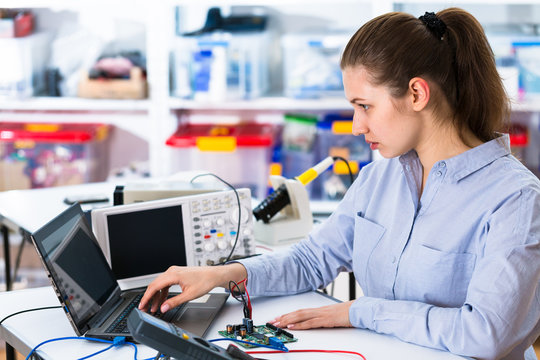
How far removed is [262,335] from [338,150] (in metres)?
1.82

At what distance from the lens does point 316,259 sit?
1.64 meters

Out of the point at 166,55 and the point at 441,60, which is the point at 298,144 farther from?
the point at 441,60

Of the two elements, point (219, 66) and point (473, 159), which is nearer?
point (473, 159)

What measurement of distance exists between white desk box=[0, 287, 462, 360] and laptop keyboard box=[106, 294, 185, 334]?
0.05 meters

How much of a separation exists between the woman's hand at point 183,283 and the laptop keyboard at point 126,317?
0.02 m

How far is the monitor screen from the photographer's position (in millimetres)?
1629

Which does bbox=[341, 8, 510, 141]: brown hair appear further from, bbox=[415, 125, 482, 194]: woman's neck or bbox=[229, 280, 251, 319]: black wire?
bbox=[229, 280, 251, 319]: black wire

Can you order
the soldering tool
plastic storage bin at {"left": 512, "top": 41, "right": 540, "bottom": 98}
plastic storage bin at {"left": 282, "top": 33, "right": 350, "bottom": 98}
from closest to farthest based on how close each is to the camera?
1. the soldering tool
2. plastic storage bin at {"left": 512, "top": 41, "right": 540, "bottom": 98}
3. plastic storage bin at {"left": 282, "top": 33, "right": 350, "bottom": 98}

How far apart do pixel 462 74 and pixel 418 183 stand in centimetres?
25

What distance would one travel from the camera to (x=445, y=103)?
1398 millimetres

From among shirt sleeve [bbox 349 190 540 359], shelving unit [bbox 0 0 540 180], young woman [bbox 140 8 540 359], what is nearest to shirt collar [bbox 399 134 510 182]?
young woman [bbox 140 8 540 359]

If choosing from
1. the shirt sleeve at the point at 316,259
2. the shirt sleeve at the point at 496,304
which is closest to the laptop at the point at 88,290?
the shirt sleeve at the point at 316,259

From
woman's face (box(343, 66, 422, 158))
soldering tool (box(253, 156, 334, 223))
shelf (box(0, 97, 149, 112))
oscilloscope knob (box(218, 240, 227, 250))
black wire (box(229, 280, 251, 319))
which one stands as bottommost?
black wire (box(229, 280, 251, 319))

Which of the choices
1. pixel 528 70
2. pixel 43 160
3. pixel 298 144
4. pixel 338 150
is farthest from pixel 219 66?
pixel 528 70
